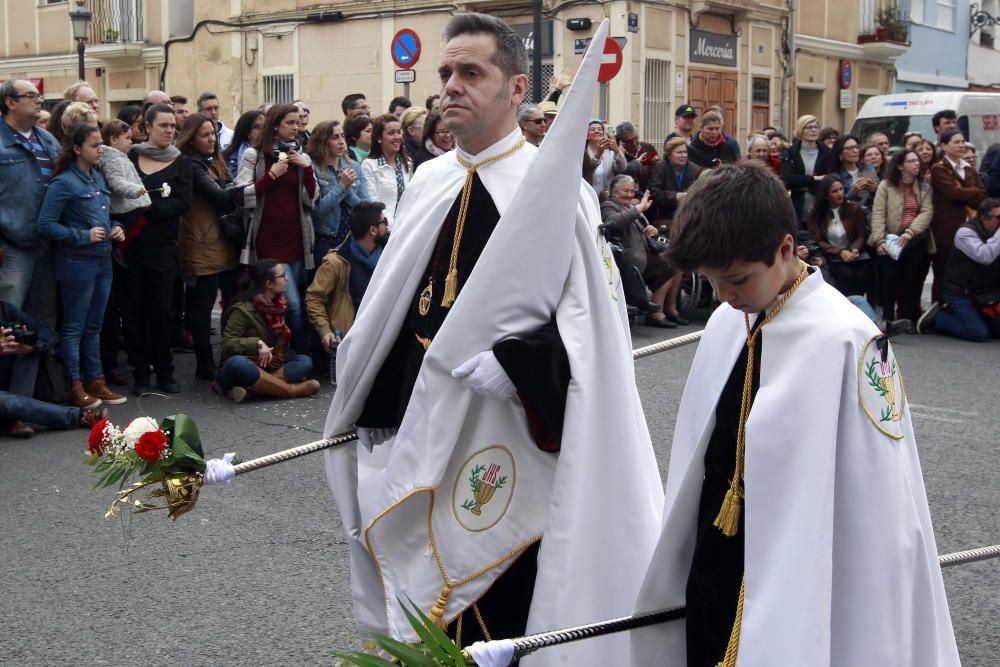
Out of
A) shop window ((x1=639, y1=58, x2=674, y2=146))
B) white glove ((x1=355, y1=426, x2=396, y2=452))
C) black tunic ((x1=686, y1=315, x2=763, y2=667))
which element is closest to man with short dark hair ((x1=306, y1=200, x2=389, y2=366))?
white glove ((x1=355, y1=426, x2=396, y2=452))

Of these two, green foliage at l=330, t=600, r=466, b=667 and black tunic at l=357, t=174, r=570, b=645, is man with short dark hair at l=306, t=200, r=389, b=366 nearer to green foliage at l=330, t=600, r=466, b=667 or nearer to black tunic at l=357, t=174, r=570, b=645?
black tunic at l=357, t=174, r=570, b=645

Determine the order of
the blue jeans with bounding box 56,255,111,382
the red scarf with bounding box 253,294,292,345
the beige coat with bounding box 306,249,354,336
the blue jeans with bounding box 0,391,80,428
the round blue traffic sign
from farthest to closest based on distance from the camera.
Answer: the round blue traffic sign → the beige coat with bounding box 306,249,354,336 → the red scarf with bounding box 253,294,292,345 → the blue jeans with bounding box 56,255,111,382 → the blue jeans with bounding box 0,391,80,428

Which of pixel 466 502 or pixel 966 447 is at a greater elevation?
pixel 466 502

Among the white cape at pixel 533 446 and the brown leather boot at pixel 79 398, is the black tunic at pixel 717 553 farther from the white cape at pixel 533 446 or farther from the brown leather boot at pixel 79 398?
the brown leather boot at pixel 79 398

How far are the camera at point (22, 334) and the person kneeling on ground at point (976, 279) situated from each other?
7.75m

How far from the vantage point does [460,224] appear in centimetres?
363

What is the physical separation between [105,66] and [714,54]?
1403 cm

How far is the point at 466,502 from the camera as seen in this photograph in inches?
135

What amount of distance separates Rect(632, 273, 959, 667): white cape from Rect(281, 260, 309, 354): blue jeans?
641 cm

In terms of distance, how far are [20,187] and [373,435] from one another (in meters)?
4.75

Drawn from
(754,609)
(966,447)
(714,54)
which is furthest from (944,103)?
(754,609)

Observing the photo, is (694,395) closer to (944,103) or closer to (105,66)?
(944,103)

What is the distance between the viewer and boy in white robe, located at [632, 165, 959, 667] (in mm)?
2430

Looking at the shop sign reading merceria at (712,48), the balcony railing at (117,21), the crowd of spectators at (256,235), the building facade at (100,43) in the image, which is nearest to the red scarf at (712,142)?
the crowd of spectators at (256,235)
